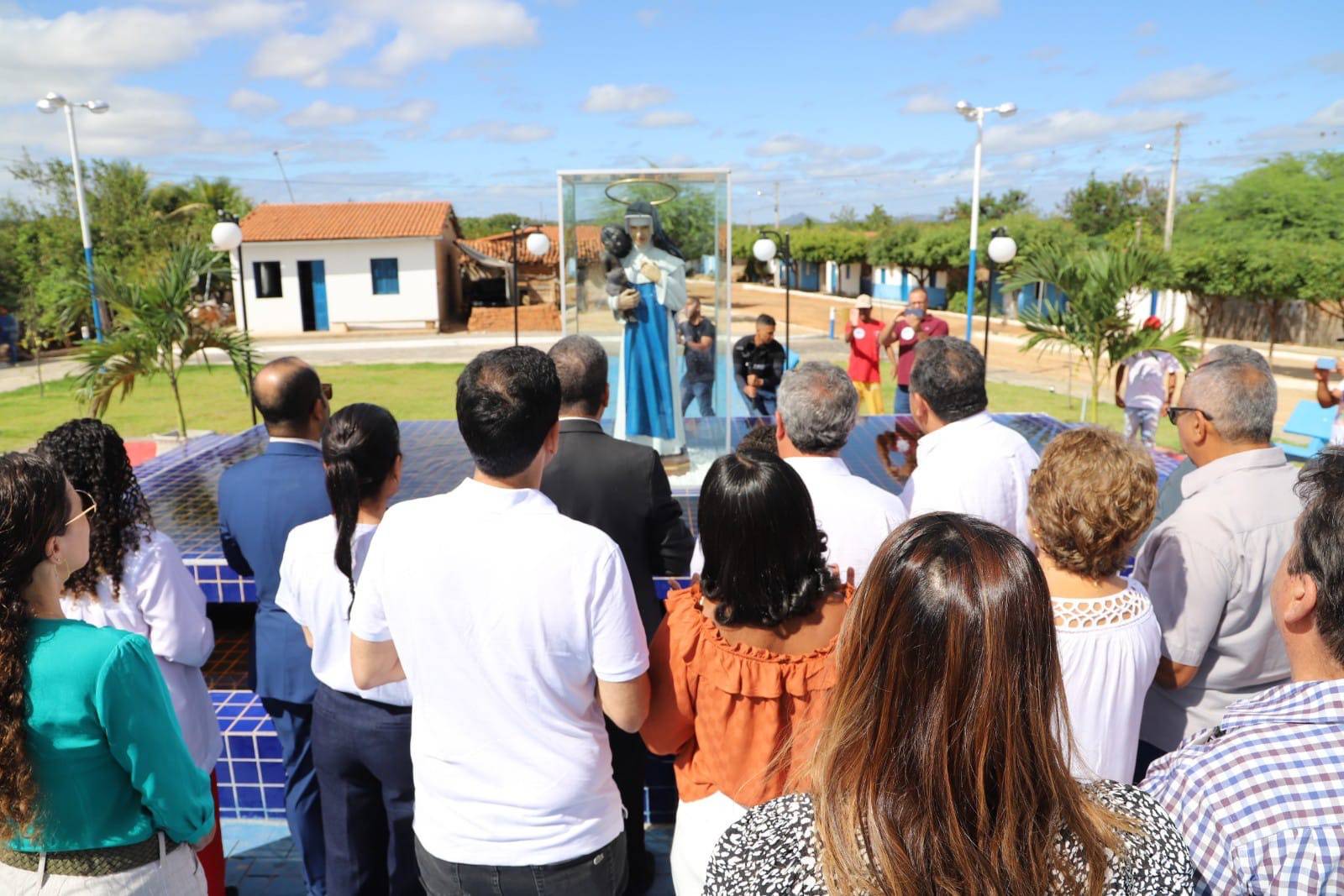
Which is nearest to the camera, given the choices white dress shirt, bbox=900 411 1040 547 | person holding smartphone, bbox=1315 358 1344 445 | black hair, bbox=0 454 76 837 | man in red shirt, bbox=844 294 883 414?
black hair, bbox=0 454 76 837

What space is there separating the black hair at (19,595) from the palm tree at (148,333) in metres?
7.36

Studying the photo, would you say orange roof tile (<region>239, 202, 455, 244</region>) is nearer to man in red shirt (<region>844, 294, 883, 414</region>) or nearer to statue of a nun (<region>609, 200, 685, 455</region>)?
man in red shirt (<region>844, 294, 883, 414</region>)

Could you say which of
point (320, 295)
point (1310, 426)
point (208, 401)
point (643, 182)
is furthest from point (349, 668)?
point (320, 295)

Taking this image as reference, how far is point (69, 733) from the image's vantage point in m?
1.58

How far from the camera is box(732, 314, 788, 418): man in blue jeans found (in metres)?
8.28

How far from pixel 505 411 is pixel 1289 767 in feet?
4.54

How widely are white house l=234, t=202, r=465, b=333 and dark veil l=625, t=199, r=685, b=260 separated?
23.0 meters

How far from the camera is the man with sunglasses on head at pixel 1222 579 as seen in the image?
2.18 m

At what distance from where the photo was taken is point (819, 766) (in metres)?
1.11

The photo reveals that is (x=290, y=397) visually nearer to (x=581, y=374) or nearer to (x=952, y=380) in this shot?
(x=581, y=374)

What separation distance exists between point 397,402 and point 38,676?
1246 centimetres

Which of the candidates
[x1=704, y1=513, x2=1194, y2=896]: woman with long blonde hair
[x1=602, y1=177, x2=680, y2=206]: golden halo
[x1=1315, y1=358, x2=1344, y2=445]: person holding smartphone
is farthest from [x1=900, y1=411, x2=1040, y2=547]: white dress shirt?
[x1=1315, y1=358, x2=1344, y2=445]: person holding smartphone

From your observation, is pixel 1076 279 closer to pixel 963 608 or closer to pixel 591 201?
pixel 591 201

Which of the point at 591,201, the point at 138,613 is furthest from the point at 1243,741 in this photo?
the point at 591,201
